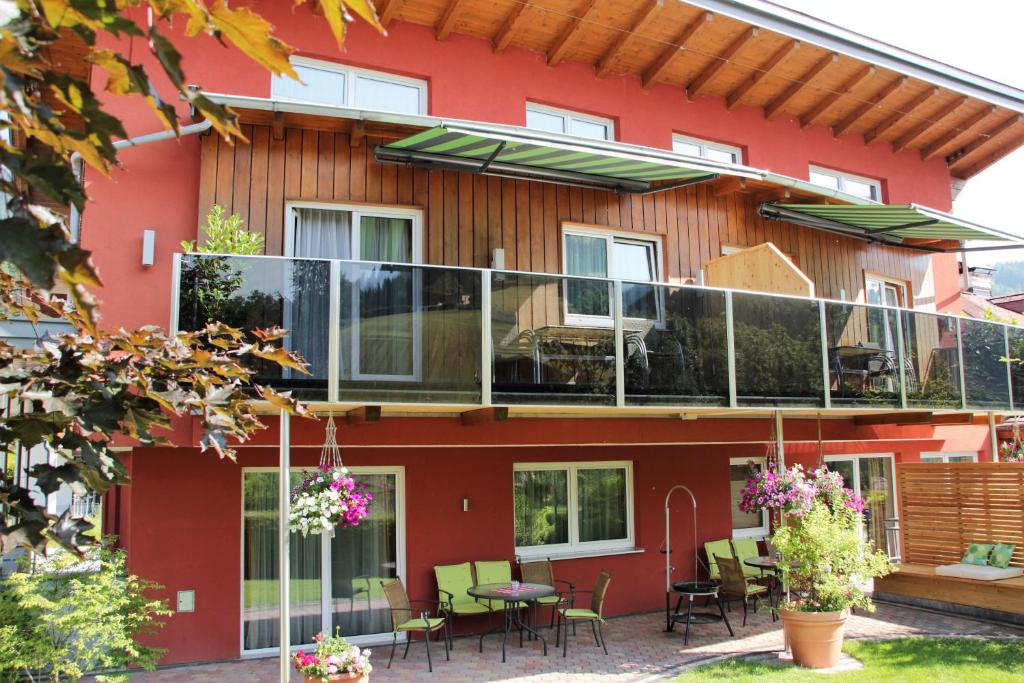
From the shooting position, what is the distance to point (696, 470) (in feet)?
42.9

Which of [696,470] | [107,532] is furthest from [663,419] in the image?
[107,532]

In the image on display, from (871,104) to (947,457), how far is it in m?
7.03

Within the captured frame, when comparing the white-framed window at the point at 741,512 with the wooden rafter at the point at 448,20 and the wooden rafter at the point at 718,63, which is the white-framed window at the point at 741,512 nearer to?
the wooden rafter at the point at 718,63

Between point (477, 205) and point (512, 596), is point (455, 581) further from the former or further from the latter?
point (477, 205)

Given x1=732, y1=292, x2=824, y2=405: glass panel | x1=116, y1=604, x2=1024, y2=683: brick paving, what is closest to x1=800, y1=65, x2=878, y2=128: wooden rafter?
x1=732, y1=292, x2=824, y2=405: glass panel

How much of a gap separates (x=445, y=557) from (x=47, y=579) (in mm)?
4704

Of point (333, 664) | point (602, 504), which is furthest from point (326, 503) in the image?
point (602, 504)

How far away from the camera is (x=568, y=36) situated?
38.7 feet

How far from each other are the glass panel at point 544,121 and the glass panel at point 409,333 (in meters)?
4.65

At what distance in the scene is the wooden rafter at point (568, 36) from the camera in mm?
11688

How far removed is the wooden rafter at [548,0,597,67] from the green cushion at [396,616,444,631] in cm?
786

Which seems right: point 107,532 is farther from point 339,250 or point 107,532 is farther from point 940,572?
point 940,572

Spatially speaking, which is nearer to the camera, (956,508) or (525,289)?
(525,289)

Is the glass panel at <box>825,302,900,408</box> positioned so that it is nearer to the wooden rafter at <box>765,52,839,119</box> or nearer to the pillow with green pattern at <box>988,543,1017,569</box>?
the pillow with green pattern at <box>988,543,1017,569</box>
